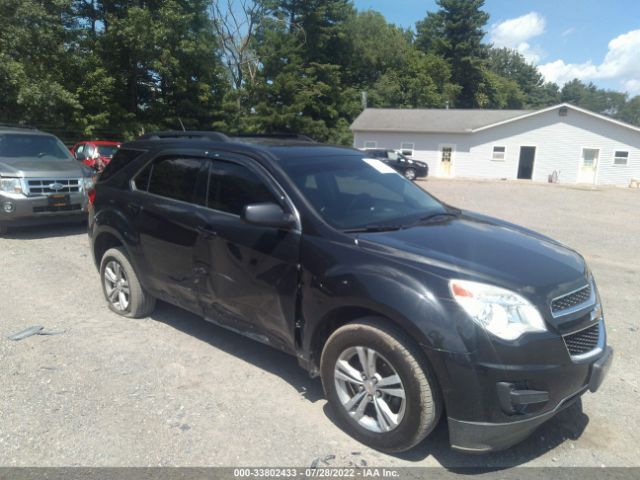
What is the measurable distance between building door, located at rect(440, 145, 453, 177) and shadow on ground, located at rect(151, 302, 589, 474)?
32793mm

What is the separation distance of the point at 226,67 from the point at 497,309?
41.2 metres

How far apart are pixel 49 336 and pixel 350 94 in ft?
138

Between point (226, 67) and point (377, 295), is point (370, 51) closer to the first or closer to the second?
point (226, 67)

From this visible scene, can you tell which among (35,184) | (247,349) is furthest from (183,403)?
(35,184)

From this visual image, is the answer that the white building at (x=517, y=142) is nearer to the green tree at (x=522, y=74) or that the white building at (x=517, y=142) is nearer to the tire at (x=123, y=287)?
the tire at (x=123, y=287)

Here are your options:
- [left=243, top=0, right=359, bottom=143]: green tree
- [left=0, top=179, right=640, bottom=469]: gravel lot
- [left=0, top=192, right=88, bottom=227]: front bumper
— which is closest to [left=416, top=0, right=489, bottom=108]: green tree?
[left=243, top=0, right=359, bottom=143]: green tree

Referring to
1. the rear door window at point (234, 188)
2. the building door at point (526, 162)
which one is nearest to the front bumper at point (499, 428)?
the rear door window at point (234, 188)

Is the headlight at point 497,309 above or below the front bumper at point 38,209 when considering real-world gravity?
above

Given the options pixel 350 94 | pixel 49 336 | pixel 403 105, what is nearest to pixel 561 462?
pixel 49 336

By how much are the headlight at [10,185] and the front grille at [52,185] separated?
0.15m

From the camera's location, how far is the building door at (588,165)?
3238 centimetres

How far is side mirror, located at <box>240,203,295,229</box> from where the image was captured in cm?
346

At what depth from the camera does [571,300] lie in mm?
3078

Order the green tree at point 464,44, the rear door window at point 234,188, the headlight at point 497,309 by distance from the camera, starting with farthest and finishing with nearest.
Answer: the green tree at point 464,44 → the rear door window at point 234,188 → the headlight at point 497,309
